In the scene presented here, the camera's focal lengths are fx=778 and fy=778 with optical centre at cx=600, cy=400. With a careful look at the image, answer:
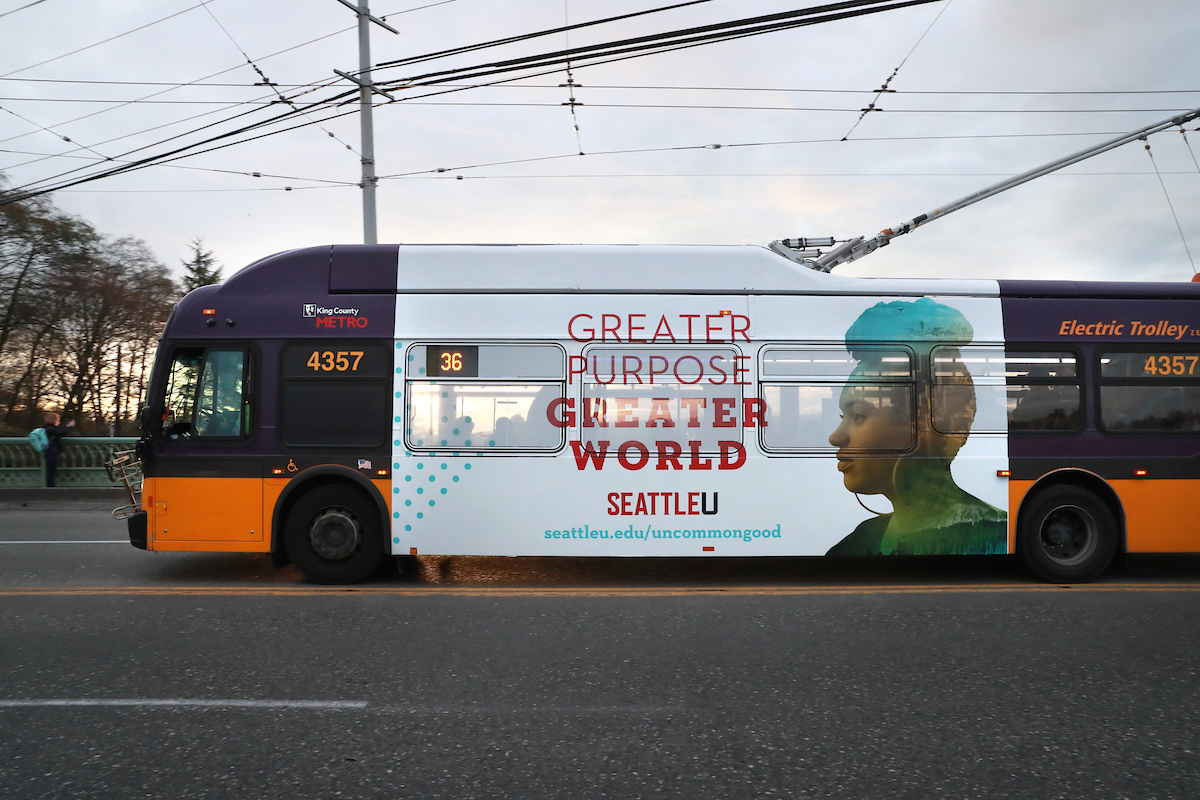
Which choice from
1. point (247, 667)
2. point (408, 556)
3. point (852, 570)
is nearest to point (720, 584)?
point (852, 570)

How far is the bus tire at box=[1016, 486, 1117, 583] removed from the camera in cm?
747

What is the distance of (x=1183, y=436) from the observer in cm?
761

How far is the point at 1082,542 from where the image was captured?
7.55 metres

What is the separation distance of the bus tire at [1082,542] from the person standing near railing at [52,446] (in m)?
15.6

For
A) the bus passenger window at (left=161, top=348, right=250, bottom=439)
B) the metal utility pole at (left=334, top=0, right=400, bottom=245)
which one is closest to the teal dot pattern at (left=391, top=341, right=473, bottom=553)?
the bus passenger window at (left=161, top=348, right=250, bottom=439)

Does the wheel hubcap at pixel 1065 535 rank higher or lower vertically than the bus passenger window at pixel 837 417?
lower

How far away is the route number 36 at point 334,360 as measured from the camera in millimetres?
7406

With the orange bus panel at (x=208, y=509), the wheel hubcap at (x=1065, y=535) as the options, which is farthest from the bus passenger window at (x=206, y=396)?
the wheel hubcap at (x=1065, y=535)

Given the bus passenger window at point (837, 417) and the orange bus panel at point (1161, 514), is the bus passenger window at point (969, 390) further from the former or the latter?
the orange bus panel at point (1161, 514)

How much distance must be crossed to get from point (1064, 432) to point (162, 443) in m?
8.64

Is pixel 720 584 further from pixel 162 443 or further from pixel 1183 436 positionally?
pixel 162 443

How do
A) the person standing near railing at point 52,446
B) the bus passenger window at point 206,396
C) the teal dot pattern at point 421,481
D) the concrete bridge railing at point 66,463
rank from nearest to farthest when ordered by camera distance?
the teal dot pattern at point 421,481, the bus passenger window at point 206,396, the person standing near railing at point 52,446, the concrete bridge railing at point 66,463

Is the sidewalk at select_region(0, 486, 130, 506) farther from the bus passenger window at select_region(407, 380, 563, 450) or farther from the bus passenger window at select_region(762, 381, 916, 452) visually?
the bus passenger window at select_region(762, 381, 916, 452)

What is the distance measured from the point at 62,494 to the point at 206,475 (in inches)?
369
